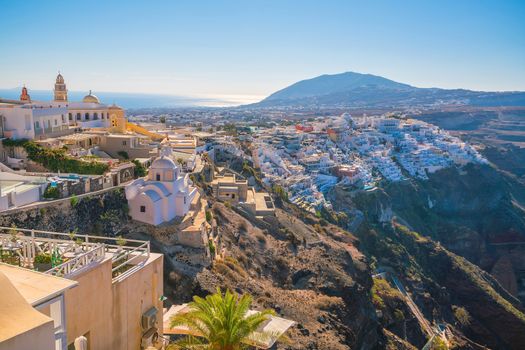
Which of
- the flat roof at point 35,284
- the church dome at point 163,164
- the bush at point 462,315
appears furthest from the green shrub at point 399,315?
the flat roof at point 35,284

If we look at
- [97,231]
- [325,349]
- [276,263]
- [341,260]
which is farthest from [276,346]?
[341,260]

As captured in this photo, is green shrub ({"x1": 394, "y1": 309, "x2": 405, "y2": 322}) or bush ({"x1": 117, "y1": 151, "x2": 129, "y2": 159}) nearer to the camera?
bush ({"x1": 117, "y1": 151, "x2": 129, "y2": 159})

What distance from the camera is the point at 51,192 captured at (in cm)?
1712

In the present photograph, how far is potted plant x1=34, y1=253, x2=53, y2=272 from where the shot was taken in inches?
319

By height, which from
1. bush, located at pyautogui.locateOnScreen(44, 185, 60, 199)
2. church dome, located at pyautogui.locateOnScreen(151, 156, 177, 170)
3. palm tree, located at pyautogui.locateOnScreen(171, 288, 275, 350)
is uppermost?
church dome, located at pyautogui.locateOnScreen(151, 156, 177, 170)

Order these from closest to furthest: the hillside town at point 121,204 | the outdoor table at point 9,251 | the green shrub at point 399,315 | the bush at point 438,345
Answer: the hillside town at point 121,204 < the outdoor table at point 9,251 < the green shrub at point 399,315 < the bush at point 438,345

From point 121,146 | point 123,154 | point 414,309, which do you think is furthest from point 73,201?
point 414,309

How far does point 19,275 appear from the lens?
6.84 metres

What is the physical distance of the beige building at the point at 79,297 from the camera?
5582 millimetres

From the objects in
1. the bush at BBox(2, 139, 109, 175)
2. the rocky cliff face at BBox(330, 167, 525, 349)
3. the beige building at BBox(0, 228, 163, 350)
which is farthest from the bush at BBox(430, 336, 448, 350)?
the beige building at BBox(0, 228, 163, 350)

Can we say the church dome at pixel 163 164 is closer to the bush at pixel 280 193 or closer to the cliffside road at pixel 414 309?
the bush at pixel 280 193

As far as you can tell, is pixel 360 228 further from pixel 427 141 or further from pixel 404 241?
pixel 427 141

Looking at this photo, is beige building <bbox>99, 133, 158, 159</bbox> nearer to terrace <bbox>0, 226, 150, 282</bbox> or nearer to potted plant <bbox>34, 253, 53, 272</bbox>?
terrace <bbox>0, 226, 150, 282</bbox>

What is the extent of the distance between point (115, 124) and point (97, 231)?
16.1 meters
